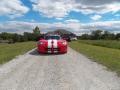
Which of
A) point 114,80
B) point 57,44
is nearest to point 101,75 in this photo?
point 114,80

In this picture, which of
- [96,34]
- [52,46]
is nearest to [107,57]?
[52,46]

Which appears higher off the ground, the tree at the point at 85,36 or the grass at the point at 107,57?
the grass at the point at 107,57

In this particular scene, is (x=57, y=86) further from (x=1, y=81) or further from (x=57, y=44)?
(x=57, y=44)

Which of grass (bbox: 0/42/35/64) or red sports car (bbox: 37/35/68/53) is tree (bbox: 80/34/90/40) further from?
red sports car (bbox: 37/35/68/53)

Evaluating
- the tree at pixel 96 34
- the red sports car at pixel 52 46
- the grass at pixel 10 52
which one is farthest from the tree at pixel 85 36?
the red sports car at pixel 52 46

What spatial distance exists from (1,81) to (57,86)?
5.73ft

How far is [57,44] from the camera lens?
15.3m

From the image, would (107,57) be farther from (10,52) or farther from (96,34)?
(96,34)

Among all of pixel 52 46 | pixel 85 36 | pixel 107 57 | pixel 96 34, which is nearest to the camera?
pixel 107 57

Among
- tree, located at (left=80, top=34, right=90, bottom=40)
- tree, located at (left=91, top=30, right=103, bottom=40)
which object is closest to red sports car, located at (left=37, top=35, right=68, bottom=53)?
tree, located at (left=80, top=34, right=90, bottom=40)

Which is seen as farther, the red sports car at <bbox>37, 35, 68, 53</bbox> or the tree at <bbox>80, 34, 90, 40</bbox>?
the tree at <bbox>80, 34, 90, 40</bbox>

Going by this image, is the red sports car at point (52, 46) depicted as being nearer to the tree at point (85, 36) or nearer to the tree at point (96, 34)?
the tree at point (85, 36)

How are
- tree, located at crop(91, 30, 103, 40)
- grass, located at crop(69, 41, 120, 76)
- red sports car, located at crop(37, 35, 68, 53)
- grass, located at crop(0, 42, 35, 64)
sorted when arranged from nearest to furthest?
grass, located at crop(69, 41, 120, 76), grass, located at crop(0, 42, 35, 64), red sports car, located at crop(37, 35, 68, 53), tree, located at crop(91, 30, 103, 40)

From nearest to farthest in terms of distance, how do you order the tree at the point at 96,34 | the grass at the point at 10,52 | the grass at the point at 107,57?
the grass at the point at 107,57, the grass at the point at 10,52, the tree at the point at 96,34
